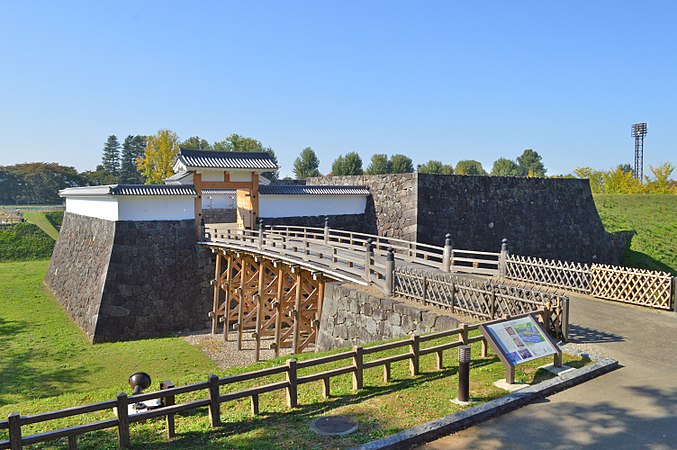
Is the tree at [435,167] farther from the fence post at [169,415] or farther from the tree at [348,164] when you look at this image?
the fence post at [169,415]

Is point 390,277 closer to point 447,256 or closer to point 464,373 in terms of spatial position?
point 447,256

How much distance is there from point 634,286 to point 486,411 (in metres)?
8.87

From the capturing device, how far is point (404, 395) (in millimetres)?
7676

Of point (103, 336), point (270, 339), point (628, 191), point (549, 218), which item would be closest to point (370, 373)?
point (270, 339)

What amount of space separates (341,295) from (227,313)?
8.14 meters

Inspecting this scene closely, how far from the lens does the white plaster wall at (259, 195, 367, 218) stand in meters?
26.0

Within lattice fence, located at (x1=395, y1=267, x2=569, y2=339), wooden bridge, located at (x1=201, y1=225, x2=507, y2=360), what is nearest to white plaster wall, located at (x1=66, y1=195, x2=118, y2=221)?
wooden bridge, located at (x1=201, y1=225, x2=507, y2=360)

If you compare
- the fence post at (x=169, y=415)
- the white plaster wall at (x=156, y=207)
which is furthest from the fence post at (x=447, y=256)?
the white plaster wall at (x=156, y=207)

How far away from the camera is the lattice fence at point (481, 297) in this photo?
1020 centimetres

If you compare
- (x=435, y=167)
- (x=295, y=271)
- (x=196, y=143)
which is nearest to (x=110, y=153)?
(x=196, y=143)

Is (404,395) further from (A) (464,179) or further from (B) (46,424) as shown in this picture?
(A) (464,179)

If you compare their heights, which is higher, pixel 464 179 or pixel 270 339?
pixel 464 179

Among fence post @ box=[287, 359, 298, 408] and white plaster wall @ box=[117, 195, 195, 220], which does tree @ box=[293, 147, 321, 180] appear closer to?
white plaster wall @ box=[117, 195, 195, 220]

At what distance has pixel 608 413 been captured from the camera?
272 inches
